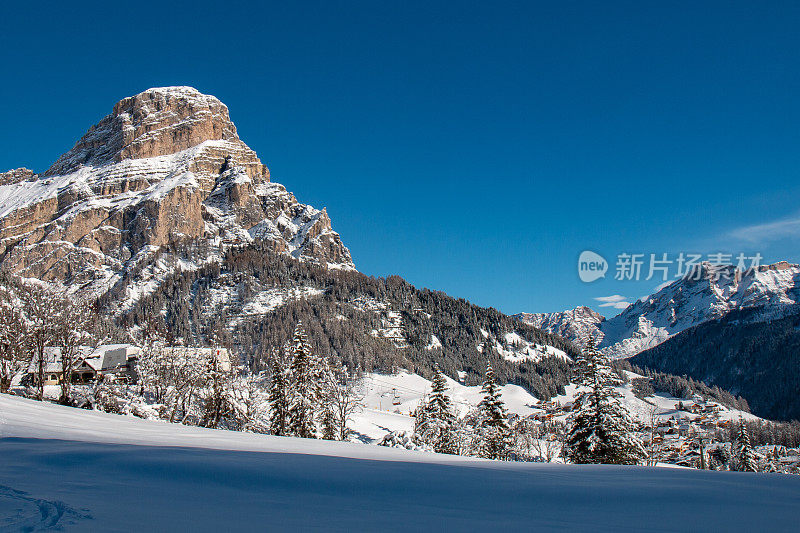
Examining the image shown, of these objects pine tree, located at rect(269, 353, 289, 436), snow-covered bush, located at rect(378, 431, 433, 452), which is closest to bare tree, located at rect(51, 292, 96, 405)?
pine tree, located at rect(269, 353, 289, 436)

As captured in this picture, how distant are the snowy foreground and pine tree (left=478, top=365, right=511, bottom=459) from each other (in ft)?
93.3

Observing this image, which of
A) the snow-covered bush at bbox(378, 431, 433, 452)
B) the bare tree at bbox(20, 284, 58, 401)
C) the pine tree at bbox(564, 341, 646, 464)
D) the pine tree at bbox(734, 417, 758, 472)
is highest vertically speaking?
the bare tree at bbox(20, 284, 58, 401)

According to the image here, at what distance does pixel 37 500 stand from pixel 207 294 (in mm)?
195459

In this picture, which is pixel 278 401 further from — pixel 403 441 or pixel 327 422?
pixel 403 441

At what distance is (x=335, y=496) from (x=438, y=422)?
3479 centimetres

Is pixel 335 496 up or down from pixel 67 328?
down

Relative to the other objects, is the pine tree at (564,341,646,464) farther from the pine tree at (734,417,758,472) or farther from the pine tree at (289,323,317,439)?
the pine tree at (289,323,317,439)

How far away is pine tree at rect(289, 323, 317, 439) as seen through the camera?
34.6 metres

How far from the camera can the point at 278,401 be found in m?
35.9

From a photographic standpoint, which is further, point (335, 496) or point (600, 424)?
point (600, 424)

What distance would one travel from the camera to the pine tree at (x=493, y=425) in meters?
35.8

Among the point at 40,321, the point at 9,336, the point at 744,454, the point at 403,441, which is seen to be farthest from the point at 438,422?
the point at 9,336

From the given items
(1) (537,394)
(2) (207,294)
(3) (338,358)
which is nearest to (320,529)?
(3) (338,358)

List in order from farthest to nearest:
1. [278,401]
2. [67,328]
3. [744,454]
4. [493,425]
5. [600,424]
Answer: [744,454] → [493,425] → [278,401] → [67,328] → [600,424]
